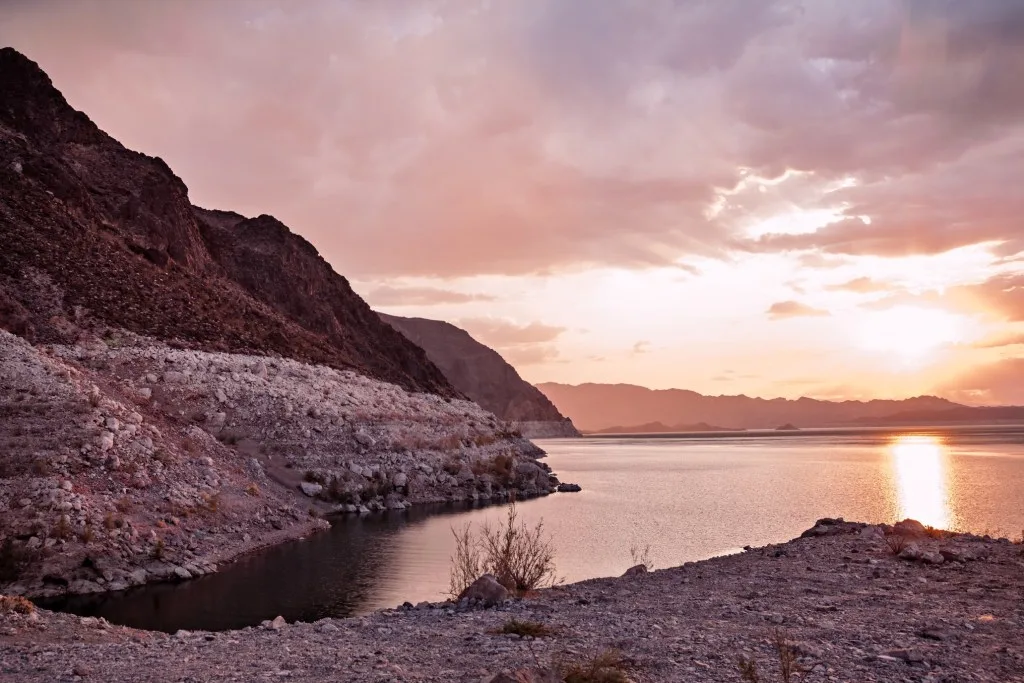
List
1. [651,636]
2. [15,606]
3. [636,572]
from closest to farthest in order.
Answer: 1. [651,636]
2. [15,606]
3. [636,572]

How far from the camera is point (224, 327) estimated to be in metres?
51.8

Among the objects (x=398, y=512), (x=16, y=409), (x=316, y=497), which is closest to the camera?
(x=16, y=409)

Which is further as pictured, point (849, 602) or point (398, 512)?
point (398, 512)

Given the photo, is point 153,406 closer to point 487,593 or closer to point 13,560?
point 13,560

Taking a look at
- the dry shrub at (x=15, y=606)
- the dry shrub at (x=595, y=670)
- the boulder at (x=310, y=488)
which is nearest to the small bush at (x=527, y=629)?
the dry shrub at (x=595, y=670)

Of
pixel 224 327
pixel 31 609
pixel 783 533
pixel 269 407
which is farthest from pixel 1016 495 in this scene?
pixel 224 327

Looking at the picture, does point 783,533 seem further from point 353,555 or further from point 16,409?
point 16,409

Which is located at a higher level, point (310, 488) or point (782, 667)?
point (782, 667)

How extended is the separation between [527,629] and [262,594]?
39.3 ft

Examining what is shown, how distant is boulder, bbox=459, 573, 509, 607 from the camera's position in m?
14.9

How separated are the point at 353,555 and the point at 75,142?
5887 cm

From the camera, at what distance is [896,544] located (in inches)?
768

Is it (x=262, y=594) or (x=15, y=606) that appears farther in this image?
(x=262, y=594)

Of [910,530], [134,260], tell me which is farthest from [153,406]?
[910,530]
